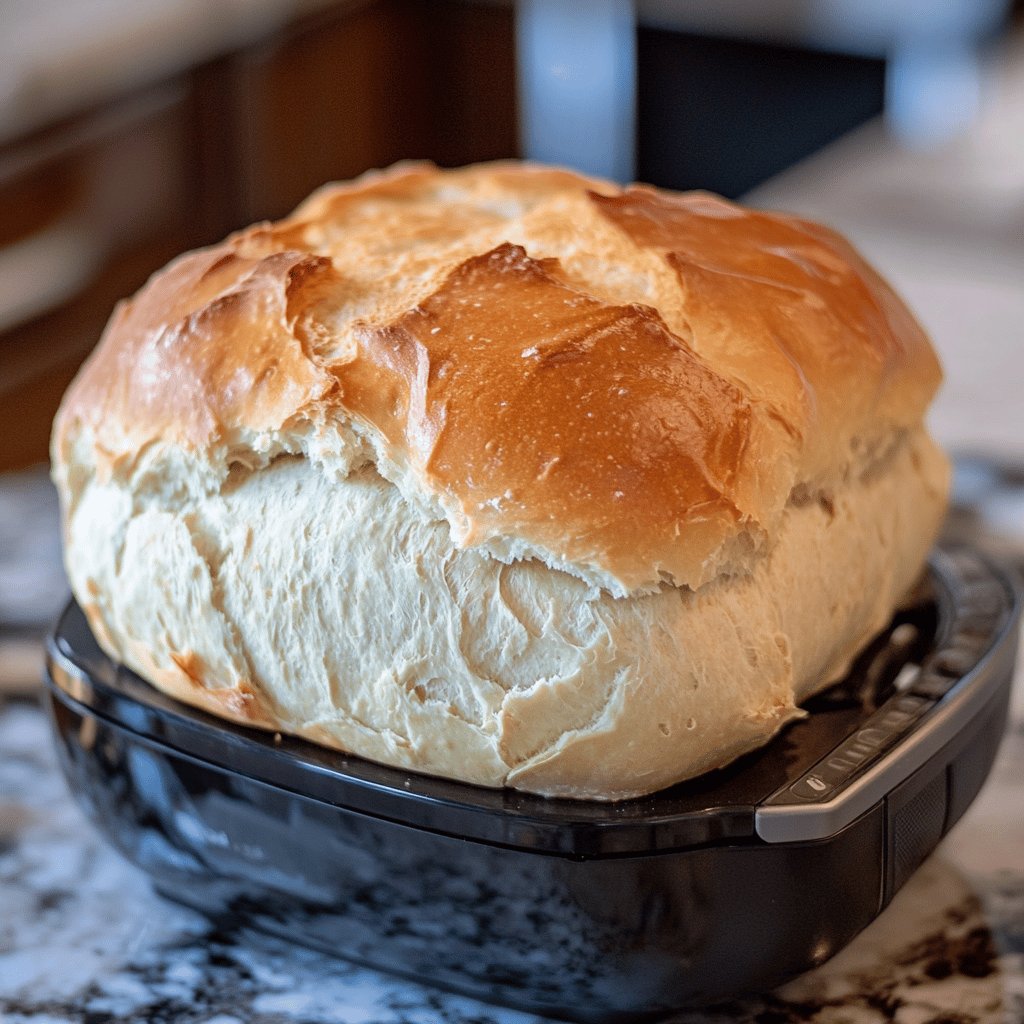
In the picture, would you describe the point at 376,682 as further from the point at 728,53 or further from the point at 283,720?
the point at 728,53

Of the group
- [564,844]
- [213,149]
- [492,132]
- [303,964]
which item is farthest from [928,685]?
[492,132]

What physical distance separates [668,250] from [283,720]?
1.07ft

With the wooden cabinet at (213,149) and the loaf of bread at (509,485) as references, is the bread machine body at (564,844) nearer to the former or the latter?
the loaf of bread at (509,485)

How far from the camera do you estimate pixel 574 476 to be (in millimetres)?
696

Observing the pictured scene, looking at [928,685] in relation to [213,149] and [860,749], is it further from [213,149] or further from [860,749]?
[213,149]

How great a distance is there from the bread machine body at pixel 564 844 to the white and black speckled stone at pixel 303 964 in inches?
0.8

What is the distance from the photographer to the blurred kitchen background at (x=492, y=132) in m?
1.76

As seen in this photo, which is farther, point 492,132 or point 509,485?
point 492,132

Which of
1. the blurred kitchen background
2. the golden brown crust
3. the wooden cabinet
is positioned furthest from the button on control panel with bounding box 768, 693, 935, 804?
the wooden cabinet

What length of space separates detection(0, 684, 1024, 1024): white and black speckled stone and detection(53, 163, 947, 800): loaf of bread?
0.15 m

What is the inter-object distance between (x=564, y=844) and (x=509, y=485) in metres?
0.17

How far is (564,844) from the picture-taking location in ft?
2.30

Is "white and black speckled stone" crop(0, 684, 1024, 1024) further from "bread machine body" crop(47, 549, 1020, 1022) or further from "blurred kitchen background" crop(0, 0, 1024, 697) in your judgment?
"blurred kitchen background" crop(0, 0, 1024, 697)

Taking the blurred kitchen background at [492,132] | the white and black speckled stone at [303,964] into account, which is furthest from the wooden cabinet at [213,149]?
the white and black speckled stone at [303,964]
